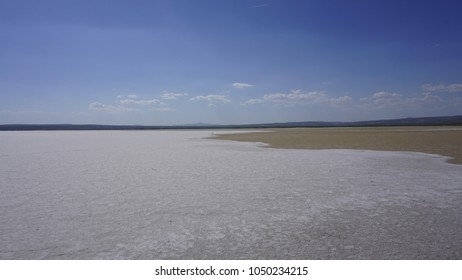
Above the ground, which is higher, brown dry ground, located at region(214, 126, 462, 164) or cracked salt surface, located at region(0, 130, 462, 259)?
brown dry ground, located at region(214, 126, 462, 164)

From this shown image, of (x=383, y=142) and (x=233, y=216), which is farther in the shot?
(x=383, y=142)

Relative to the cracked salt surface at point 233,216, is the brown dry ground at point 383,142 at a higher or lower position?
higher

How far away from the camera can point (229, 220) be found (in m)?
5.49

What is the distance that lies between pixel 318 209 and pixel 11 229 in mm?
5402

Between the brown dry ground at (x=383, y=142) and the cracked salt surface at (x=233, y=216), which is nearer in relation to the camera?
the cracked salt surface at (x=233, y=216)

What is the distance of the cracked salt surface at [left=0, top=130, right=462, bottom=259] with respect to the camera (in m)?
4.20

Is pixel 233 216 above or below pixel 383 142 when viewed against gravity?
below

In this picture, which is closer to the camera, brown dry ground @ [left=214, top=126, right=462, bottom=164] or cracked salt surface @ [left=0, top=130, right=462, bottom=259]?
cracked salt surface @ [left=0, top=130, right=462, bottom=259]

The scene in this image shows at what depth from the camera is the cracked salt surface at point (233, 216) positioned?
420cm

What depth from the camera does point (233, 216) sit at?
5715mm
